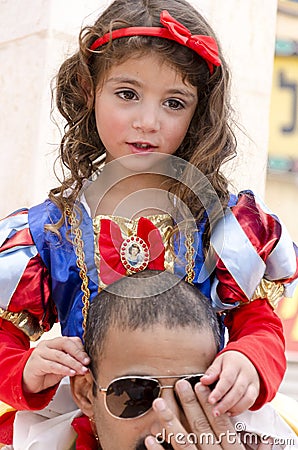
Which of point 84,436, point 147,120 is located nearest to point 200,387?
point 84,436

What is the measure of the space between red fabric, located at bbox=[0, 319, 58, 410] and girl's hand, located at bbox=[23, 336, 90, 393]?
0.07 feet

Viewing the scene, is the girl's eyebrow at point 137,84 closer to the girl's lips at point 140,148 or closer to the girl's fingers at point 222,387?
the girl's lips at point 140,148

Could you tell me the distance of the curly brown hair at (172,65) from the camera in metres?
1.61

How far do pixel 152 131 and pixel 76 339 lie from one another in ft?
1.20

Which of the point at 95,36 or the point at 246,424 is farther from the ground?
the point at 95,36

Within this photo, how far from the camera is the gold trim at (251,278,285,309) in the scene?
1.60 m

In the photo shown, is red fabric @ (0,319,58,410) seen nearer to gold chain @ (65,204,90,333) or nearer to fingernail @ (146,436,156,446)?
gold chain @ (65,204,90,333)

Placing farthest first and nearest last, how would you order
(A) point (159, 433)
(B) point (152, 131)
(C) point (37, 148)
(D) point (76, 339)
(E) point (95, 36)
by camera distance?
(C) point (37, 148) → (E) point (95, 36) → (B) point (152, 131) → (D) point (76, 339) → (A) point (159, 433)

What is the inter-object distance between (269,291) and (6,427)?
0.48 m

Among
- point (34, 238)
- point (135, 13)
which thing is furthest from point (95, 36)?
point (34, 238)

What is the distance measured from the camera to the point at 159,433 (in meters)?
1.29

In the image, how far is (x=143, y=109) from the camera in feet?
5.09

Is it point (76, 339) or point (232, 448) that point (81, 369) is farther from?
point (232, 448)

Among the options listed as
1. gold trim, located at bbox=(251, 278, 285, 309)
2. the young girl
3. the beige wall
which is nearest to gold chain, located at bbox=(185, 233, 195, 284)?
the young girl
